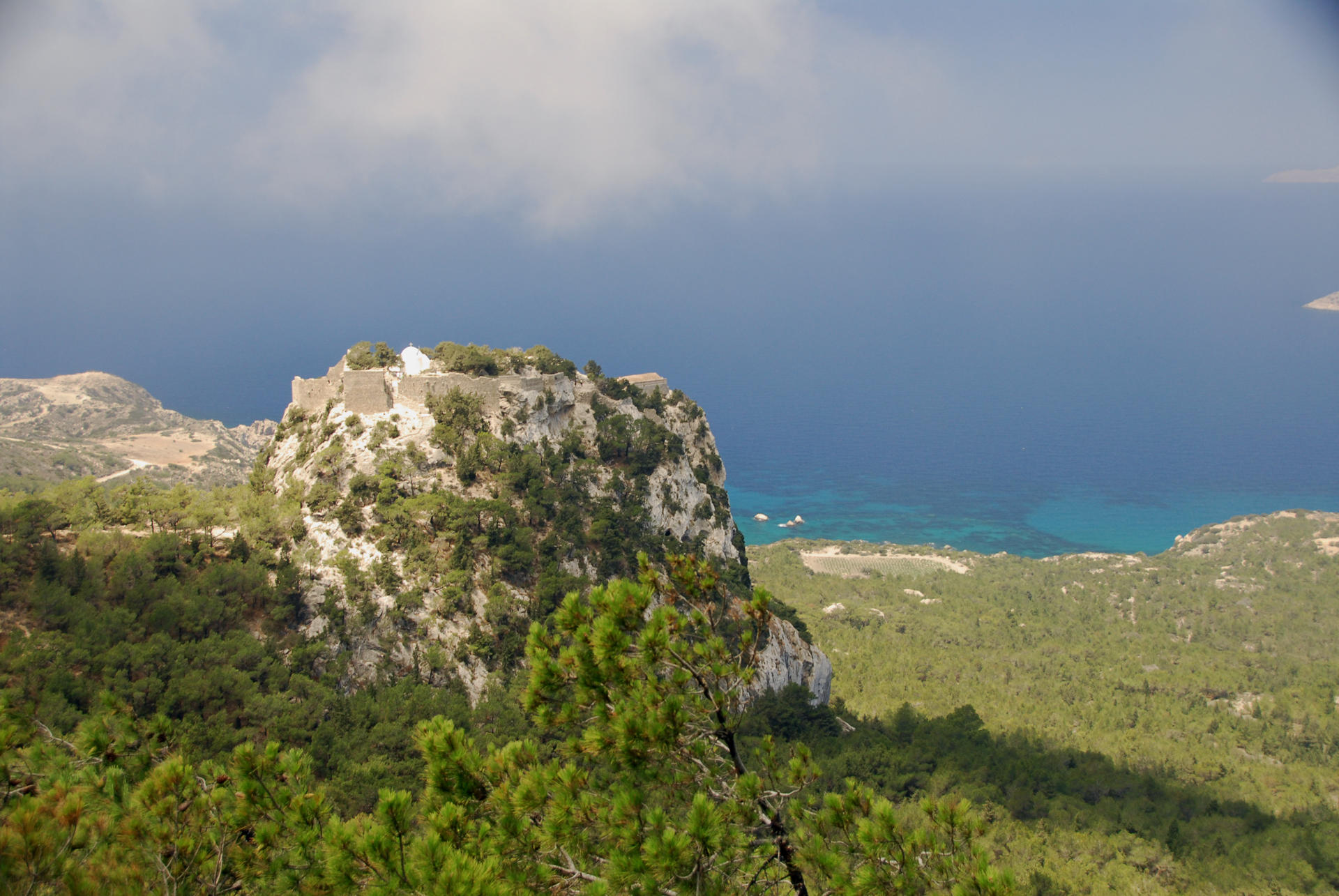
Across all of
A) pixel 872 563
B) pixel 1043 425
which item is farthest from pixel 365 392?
pixel 1043 425

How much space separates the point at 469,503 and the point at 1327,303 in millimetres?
232434

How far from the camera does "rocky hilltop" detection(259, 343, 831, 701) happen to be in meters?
20.8

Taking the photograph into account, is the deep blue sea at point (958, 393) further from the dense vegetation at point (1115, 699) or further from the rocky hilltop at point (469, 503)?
the rocky hilltop at point (469, 503)

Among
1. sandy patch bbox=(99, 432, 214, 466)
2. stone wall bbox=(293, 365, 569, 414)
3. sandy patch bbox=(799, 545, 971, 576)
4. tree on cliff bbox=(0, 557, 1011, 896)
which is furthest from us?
sandy patch bbox=(99, 432, 214, 466)

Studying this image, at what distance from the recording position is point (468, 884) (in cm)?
518

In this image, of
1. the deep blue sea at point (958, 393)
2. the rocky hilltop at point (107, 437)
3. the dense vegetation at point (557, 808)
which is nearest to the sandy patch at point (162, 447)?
the rocky hilltop at point (107, 437)

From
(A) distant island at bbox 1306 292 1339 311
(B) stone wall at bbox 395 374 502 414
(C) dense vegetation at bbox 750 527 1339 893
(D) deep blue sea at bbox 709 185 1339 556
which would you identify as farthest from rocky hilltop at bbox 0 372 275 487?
(A) distant island at bbox 1306 292 1339 311

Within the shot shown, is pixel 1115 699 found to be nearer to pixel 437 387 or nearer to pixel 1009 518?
pixel 437 387

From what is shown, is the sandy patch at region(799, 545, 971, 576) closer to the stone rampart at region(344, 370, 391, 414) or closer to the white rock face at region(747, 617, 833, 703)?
the white rock face at region(747, 617, 833, 703)

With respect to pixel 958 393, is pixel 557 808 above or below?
below

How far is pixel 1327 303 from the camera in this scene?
181750 mm

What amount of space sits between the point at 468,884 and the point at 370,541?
60.1ft

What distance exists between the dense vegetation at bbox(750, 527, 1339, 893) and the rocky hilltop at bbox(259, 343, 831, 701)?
6.62m

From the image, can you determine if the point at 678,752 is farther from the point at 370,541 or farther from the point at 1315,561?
the point at 1315,561
